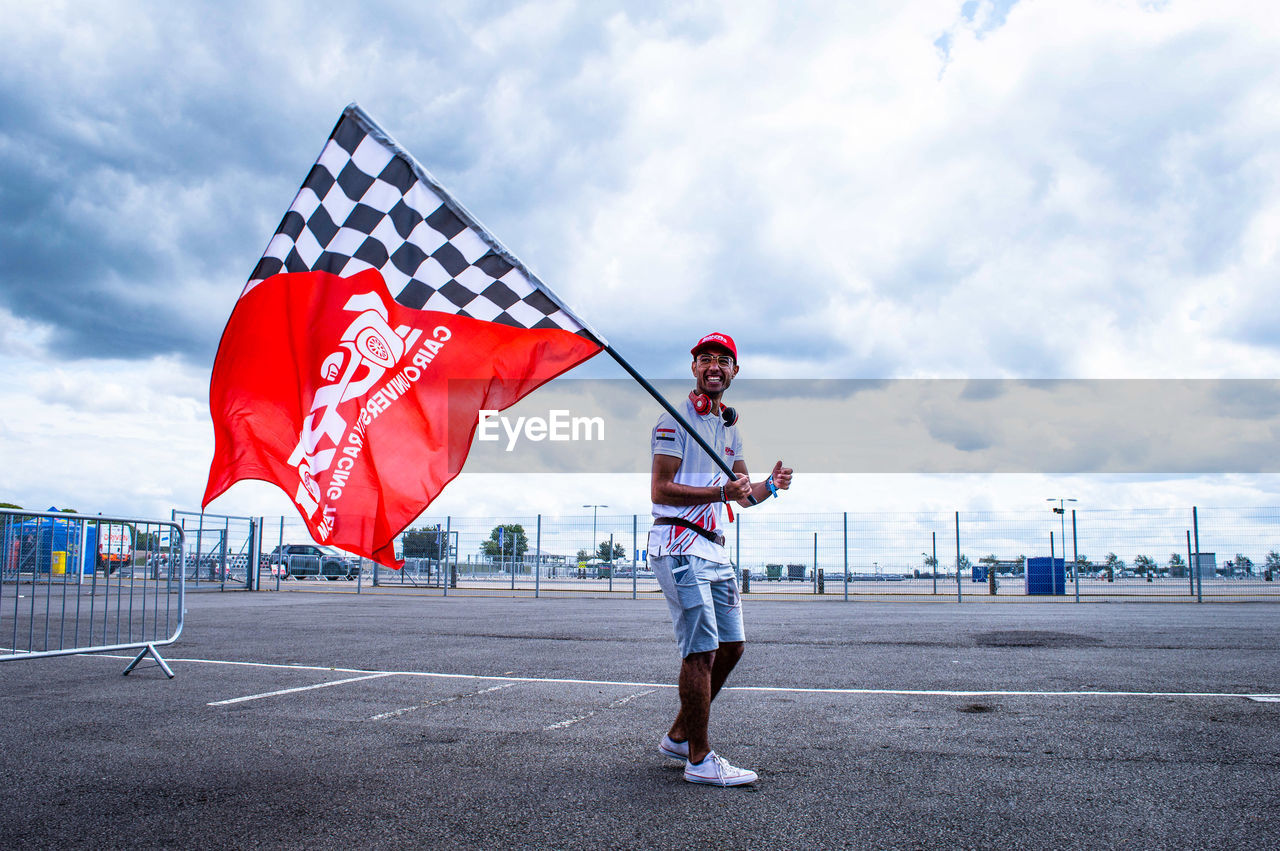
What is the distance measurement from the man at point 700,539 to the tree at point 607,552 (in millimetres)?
18759

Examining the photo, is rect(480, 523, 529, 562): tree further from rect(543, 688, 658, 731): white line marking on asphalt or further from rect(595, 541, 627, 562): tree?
rect(543, 688, 658, 731): white line marking on asphalt

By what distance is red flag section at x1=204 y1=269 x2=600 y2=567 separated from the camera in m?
3.85

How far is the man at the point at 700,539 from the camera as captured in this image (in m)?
3.29

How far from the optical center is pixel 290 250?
4238mm

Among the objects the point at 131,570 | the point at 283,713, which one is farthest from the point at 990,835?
the point at 131,570

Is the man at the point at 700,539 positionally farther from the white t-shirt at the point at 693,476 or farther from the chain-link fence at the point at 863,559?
the chain-link fence at the point at 863,559

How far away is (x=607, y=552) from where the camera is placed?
22906 mm

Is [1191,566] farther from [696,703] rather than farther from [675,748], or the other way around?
[696,703]

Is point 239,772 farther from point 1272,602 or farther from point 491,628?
point 1272,602

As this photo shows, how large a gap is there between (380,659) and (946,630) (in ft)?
20.9

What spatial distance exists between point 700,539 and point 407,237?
205cm

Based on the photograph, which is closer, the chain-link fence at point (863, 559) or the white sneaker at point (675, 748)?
the white sneaker at point (675, 748)

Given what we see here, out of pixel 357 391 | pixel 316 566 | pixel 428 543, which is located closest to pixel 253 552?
pixel 428 543

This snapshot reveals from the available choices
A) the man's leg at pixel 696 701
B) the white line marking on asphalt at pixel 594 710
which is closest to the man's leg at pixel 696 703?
the man's leg at pixel 696 701
